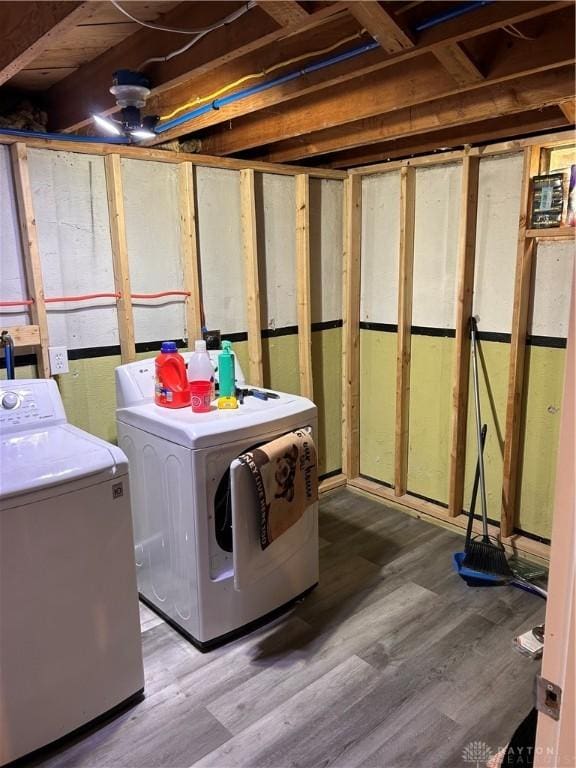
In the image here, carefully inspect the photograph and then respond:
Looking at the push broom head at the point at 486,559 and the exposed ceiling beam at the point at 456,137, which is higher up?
the exposed ceiling beam at the point at 456,137

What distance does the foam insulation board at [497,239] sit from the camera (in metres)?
2.79

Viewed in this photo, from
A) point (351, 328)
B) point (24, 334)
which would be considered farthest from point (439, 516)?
point (24, 334)

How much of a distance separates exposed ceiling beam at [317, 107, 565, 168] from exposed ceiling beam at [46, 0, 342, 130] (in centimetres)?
141

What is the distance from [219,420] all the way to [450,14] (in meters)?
1.52

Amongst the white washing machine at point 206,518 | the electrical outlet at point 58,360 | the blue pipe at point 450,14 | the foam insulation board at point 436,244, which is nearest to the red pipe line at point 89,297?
the electrical outlet at point 58,360

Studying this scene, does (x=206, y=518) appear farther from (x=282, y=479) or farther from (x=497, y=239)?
(x=497, y=239)

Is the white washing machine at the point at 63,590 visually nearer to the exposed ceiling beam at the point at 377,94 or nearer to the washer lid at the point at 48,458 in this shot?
the washer lid at the point at 48,458

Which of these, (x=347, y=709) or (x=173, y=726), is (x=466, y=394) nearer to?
(x=347, y=709)

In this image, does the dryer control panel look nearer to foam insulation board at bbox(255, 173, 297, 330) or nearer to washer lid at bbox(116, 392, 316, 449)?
washer lid at bbox(116, 392, 316, 449)

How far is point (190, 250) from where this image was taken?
281 centimetres

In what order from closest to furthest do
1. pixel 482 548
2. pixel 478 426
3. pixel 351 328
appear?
A: pixel 482 548
pixel 478 426
pixel 351 328

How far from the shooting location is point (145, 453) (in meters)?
2.33

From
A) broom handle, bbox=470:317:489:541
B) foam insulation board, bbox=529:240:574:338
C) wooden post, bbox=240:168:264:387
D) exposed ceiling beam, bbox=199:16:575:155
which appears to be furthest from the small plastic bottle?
foam insulation board, bbox=529:240:574:338

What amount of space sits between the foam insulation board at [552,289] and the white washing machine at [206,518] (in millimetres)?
1316
